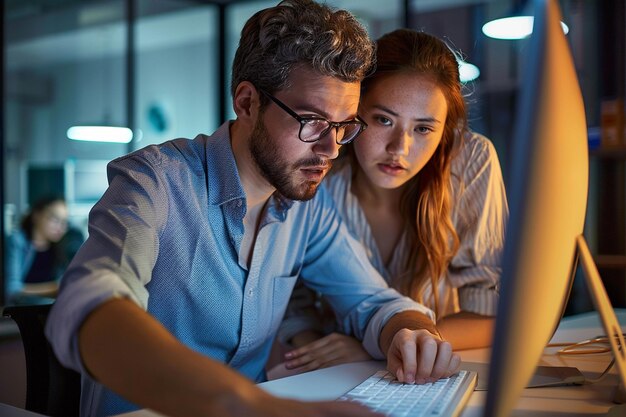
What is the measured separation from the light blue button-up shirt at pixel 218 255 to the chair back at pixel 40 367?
0.19 ft

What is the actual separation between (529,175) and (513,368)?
0.18 m

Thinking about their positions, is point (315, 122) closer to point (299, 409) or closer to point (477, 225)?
point (477, 225)

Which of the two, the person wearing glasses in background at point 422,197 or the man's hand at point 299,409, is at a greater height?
the person wearing glasses in background at point 422,197

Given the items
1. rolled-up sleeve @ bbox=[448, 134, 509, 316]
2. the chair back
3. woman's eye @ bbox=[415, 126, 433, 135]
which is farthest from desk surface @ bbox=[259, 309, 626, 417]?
woman's eye @ bbox=[415, 126, 433, 135]

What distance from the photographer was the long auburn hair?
171 cm

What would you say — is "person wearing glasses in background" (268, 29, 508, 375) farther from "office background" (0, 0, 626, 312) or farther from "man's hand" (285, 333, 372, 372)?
"office background" (0, 0, 626, 312)

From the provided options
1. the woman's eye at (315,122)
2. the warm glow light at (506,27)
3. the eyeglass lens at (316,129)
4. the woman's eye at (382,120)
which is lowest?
the eyeglass lens at (316,129)

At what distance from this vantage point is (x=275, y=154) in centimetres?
143

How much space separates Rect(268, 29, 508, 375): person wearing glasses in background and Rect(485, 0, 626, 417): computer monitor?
2.89 feet

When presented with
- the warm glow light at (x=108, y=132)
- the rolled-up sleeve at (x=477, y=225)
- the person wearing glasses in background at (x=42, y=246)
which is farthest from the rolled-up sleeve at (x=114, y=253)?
the person wearing glasses in background at (x=42, y=246)

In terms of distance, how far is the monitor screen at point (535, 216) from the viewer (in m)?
0.65

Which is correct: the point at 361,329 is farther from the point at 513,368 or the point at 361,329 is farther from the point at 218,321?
the point at 513,368

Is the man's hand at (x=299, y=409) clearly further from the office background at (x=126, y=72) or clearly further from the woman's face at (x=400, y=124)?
the office background at (x=126, y=72)

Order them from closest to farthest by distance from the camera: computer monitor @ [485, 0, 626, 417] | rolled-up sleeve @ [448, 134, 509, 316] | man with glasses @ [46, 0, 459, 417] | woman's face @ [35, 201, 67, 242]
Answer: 1. computer monitor @ [485, 0, 626, 417]
2. man with glasses @ [46, 0, 459, 417]
3. rolled-up sleeve @ [448, 134, 509, 316]
4. woman's face @ [35, 201, 67, 242]
